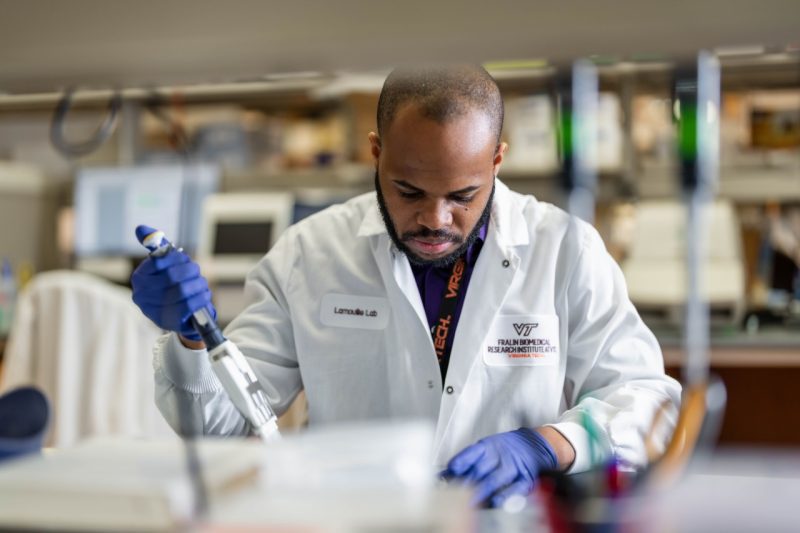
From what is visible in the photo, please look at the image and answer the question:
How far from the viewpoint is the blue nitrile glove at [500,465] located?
1.06m

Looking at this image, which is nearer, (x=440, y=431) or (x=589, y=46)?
(x=589, y=46)

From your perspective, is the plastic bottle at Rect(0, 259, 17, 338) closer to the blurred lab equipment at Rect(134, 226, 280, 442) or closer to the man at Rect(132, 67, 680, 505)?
the man at Rect(132, 67, 680, 505)

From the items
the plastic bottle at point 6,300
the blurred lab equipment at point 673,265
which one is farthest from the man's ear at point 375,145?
the plastic bottle at point 6,300

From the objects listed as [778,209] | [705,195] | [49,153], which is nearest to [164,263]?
[705,195]

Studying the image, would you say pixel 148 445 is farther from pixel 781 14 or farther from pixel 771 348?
pixel 771 348

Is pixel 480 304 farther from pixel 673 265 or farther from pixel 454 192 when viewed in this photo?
pixel 673 265

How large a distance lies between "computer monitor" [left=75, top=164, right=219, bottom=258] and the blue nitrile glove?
2.82 metres

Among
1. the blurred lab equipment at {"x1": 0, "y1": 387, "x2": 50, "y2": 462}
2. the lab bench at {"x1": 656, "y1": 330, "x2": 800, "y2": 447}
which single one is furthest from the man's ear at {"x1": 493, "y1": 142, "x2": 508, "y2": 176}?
the lab bench at {"x1": 656, "y1": 330, "x2": 800, "y2": 447}

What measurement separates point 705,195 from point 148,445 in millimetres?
538

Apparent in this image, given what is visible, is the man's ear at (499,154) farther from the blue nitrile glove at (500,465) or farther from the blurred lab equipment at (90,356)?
the blurred lab equipment at (90,356)

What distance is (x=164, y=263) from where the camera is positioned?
3.54 feet

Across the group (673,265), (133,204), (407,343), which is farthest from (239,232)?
(407,343)

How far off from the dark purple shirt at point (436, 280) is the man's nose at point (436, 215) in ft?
0.81

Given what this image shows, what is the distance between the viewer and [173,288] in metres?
1.09
